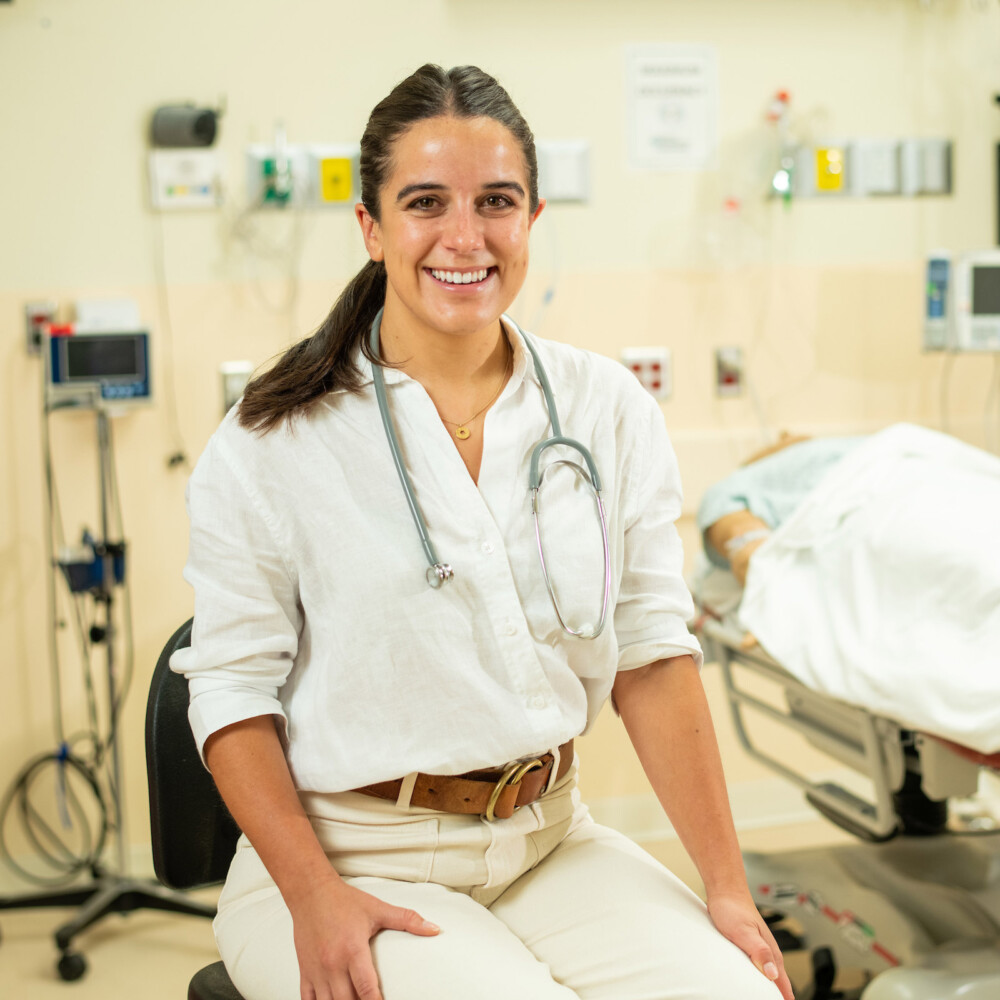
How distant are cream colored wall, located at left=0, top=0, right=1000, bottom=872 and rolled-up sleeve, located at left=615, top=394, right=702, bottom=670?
1.69 m

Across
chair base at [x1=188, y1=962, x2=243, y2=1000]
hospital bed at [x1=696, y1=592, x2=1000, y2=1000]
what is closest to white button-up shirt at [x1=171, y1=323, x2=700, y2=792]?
chair base at [x1=188, y1=962, x2=243, y2=1000]

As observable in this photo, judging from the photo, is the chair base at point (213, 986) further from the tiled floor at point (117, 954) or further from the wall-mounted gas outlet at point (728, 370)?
the wall-mounted gas outlet at point (728, 370)

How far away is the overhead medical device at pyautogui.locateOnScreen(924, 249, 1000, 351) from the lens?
2.89 meters

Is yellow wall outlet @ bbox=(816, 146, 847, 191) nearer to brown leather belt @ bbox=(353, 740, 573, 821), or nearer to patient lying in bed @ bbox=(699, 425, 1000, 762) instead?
patient lying in bed @ bbox=(699, 425, 1000, 762)

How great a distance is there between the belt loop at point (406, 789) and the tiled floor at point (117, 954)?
1.46m

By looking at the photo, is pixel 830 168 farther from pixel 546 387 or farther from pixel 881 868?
pixel 546 387

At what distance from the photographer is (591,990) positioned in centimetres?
109

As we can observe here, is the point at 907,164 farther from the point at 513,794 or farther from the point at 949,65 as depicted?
the point at 513,794

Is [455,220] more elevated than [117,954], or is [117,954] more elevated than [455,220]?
[455,220]

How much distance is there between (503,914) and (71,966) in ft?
5.30

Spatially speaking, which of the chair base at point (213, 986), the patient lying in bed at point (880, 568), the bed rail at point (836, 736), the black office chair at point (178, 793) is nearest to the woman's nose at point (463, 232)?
the black office chair at point (178, 793)

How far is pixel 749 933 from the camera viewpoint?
3.74 feet

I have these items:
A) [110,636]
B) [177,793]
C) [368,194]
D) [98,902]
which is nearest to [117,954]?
[98,902]

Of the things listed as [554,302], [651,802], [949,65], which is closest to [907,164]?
[949,65]
